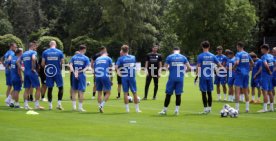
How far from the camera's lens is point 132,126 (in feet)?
51.1

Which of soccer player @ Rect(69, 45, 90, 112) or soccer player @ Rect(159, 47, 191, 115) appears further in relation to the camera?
soccer player @ Rect(69, 45, 90, 112)

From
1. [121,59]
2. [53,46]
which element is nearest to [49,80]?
[53,46]

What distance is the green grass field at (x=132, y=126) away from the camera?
44.4ft

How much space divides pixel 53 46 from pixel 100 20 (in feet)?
256

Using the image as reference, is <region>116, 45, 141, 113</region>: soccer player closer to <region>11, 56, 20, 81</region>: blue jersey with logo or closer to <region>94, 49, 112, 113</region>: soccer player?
<region>94, 49, 112, 113</region>: soccer player

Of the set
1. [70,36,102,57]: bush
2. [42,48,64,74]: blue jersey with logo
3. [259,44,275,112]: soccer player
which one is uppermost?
[70,36,102,57]: bush

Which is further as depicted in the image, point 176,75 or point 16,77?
point 16,77

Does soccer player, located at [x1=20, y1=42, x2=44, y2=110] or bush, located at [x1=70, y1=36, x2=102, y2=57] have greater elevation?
bush, located at [x1=70, y1=36, x2=102, y2=57]

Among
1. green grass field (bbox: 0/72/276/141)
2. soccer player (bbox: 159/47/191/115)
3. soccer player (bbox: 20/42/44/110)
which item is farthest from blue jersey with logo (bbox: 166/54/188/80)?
soccer player (bbox: 20/42/44/110)

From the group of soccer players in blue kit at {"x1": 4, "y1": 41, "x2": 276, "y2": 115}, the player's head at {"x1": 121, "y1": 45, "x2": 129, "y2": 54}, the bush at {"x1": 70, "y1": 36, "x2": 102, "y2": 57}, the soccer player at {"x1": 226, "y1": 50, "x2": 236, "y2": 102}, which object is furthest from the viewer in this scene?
the bush at {"x1": 70, "y1": 36, "x2": 102, "y2": 57}

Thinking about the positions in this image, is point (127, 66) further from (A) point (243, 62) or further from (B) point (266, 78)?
(B) point (266, 78)

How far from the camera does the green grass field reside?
13.5 m
